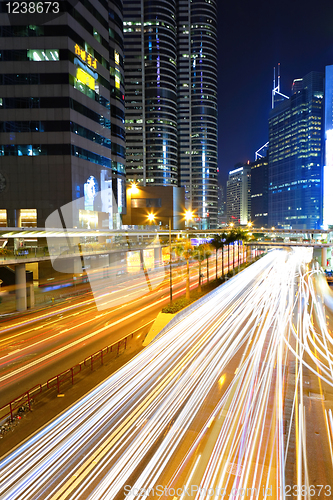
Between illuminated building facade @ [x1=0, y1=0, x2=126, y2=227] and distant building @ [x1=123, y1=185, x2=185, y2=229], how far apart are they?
52.1 metres

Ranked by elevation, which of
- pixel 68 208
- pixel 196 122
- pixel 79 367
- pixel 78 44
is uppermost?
pixel 196 122

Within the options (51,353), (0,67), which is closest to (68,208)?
(0,67)

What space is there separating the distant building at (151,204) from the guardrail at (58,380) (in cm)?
8498

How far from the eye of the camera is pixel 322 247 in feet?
233

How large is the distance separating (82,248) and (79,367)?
20869 mm

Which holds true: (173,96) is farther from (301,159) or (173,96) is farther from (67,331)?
(67,331)

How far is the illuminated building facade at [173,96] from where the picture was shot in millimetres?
121312

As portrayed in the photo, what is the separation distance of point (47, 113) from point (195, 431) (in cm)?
4863

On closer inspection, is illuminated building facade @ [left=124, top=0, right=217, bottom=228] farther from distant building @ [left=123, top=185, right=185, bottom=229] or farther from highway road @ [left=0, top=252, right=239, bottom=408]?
highway road @ [left=0, top=252, right=239, bottom=408]

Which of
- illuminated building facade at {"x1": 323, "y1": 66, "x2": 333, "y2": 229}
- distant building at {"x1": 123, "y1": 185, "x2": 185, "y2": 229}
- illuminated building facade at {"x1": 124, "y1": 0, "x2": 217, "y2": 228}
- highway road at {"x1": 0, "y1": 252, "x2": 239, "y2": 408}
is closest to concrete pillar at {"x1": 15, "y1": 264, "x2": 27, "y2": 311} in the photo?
highway road at {"x1": 0, "y1": 252, "x2": 239, "y2": 408}

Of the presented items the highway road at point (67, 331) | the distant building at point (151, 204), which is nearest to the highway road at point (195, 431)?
the highway road at point (67, 331)

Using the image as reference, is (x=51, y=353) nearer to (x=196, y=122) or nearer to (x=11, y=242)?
(x=11, y=242)

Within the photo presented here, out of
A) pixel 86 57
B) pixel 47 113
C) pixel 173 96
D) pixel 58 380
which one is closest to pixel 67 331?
pixel 58 380

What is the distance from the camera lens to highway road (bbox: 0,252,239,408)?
56.3ft
